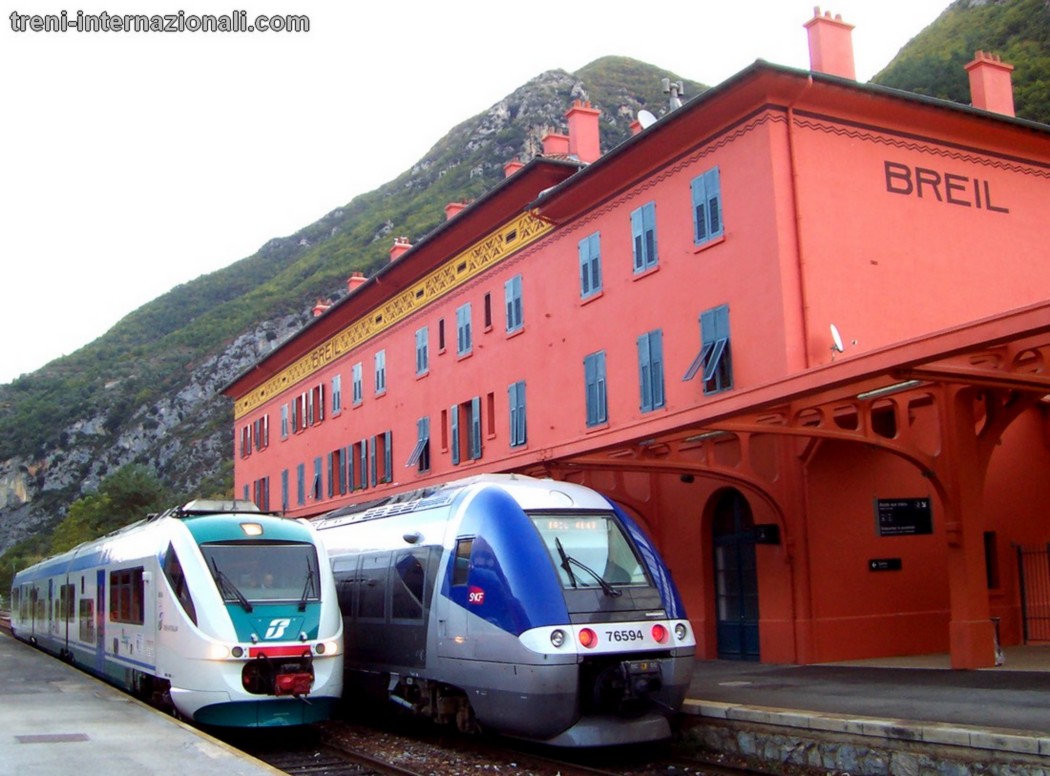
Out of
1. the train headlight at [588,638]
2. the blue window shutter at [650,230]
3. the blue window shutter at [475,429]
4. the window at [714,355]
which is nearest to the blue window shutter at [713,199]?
the window at [714,355]

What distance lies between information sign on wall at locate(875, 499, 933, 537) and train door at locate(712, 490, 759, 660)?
198cm

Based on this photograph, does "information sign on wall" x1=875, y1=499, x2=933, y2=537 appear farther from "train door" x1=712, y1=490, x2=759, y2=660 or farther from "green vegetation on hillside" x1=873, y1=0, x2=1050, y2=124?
"green vegetation on hillside" x1=873, y1=0, x2=1050, y2=124

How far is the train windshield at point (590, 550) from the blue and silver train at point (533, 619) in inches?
0.6

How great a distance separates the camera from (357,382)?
34.3 metres

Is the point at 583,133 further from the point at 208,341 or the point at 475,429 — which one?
the point at 208,341

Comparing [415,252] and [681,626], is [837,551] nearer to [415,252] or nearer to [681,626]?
[681,626]

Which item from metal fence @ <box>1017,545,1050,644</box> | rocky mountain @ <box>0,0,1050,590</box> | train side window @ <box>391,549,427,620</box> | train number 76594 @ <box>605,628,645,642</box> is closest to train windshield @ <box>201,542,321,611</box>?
train side window @ <box>391,549,427,620</box>

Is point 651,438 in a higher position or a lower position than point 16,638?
higher

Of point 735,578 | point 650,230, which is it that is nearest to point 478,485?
point 735,578

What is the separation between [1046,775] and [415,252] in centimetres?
2272

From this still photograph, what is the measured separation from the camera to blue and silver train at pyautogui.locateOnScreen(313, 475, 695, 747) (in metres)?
10.8

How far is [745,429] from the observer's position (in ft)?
45.9

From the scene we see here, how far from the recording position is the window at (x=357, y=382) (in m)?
33.9

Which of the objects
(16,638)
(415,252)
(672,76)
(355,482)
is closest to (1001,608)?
(415,252)
